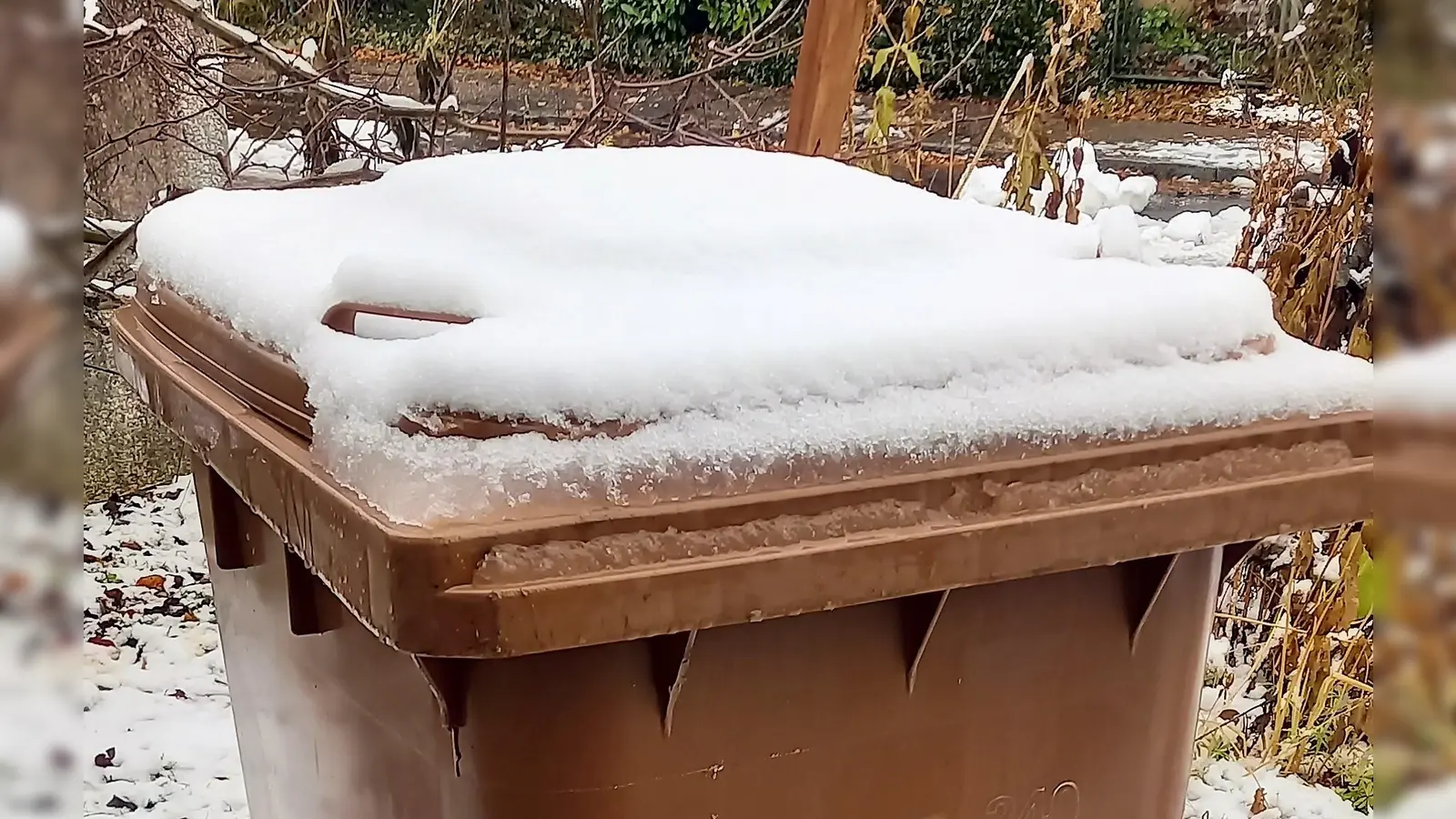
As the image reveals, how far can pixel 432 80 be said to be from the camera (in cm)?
420

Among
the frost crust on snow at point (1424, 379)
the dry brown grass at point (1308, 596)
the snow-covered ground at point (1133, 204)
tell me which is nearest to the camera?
the frost crust on snow at point (1424, 379)

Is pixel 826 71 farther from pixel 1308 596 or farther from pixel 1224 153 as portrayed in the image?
pixel 1308 596

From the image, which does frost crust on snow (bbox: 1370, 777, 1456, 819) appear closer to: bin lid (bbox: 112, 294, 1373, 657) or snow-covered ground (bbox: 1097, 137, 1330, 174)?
bin lid (bbox: 112, 294, 1373, 657)

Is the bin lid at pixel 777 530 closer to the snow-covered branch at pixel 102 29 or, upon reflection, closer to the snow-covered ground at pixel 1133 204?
the snow-covered ground at pixel 1133 204

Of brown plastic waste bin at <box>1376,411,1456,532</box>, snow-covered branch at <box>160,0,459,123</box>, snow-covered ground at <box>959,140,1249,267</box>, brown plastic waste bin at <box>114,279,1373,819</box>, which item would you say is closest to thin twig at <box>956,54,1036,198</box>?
A: snow-covered ground at <box>959,140,1249,267</box>

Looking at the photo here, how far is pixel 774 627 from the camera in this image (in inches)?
47.6

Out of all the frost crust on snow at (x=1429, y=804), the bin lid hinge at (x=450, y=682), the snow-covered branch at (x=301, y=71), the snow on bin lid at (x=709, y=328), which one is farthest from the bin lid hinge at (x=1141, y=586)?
the snow-covered branch at (x=301, y=71)

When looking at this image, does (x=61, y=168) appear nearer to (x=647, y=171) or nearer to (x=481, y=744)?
(x=481, y=744)

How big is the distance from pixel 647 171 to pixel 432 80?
287 centimetres

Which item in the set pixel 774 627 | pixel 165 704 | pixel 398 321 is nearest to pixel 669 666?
pixel 774 627

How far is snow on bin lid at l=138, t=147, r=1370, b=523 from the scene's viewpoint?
1.06 m

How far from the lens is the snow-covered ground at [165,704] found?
292 centimetres

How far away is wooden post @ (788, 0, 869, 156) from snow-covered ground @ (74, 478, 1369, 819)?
6.12ft

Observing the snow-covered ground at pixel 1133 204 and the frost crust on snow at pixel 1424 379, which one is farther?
the snow-covered ground at pixel 1133 204
